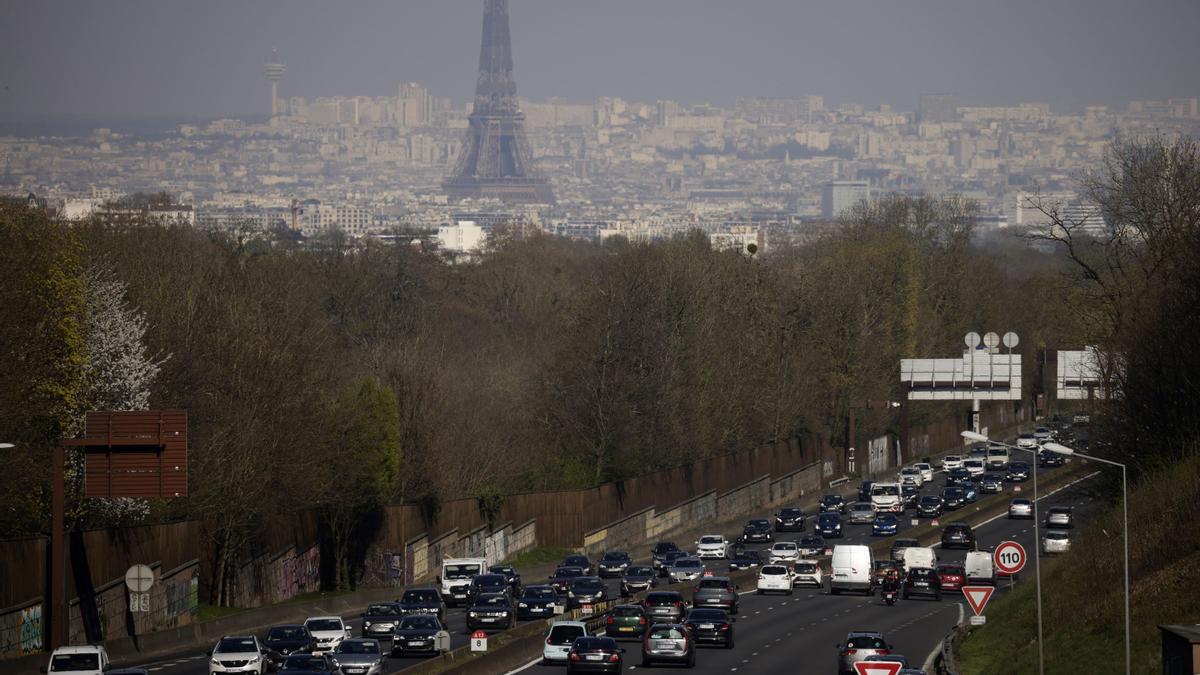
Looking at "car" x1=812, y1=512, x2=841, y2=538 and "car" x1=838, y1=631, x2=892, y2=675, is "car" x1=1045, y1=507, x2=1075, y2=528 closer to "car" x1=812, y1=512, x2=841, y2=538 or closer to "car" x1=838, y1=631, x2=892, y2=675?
"car" x1=812, y1=512, x2=841, y2=538

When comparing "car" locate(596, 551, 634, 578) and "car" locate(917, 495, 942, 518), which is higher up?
"car" locate(596, 551, 634, 578)

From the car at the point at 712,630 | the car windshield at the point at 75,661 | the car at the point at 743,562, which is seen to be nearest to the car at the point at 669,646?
the car at the point at 712,630

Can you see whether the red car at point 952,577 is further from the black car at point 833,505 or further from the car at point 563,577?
the black car at point 833,505

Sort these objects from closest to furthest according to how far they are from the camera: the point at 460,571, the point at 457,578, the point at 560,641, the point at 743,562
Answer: the point at 560,641
the point at 457,578
the point at 460,571
the point at 743,562

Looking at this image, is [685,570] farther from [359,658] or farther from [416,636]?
[359,658]

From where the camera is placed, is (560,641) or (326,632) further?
(326,632)

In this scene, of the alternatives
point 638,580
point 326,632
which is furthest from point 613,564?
point 326,632

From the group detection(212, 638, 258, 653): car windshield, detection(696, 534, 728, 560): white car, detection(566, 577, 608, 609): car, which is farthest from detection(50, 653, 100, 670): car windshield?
detection(696, 534, 728, 560): white car
